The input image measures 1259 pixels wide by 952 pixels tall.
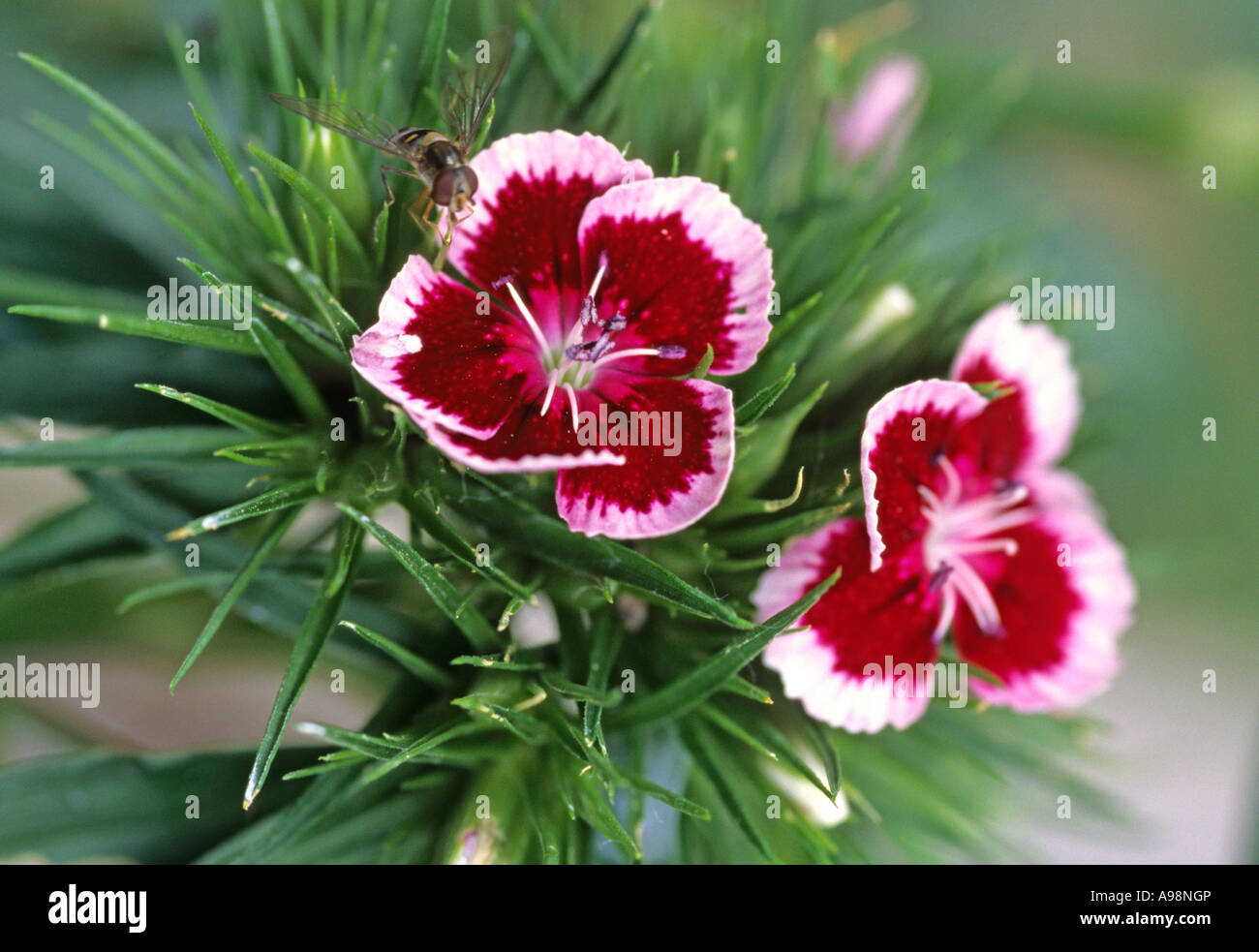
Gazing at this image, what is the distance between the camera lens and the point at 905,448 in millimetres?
851

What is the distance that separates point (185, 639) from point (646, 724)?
808mm

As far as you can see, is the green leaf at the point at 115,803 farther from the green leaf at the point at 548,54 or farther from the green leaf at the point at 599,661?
the green leaf at the point at 548,54

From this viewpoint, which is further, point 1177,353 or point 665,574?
point 1177,353

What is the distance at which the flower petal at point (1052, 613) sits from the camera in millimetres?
956

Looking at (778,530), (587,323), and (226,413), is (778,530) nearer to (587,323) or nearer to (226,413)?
(587,323)

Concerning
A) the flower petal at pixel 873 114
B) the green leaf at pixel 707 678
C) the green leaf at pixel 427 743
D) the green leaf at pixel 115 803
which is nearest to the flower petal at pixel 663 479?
the green leaf at pixel 707 678

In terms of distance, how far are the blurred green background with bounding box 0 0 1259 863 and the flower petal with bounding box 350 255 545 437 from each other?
265mm

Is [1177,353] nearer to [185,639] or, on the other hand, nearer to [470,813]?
[470,813]

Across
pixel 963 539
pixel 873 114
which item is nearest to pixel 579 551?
pixel 963 539

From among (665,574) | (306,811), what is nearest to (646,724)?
(665,574)

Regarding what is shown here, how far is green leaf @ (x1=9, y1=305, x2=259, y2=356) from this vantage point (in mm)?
729

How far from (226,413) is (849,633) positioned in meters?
0.54

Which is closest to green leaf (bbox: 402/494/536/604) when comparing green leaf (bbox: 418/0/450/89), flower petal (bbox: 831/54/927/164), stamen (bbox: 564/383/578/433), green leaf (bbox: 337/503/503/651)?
green leaf (bbox: 337/503/503/651)

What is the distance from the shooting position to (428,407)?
0.74 metres
